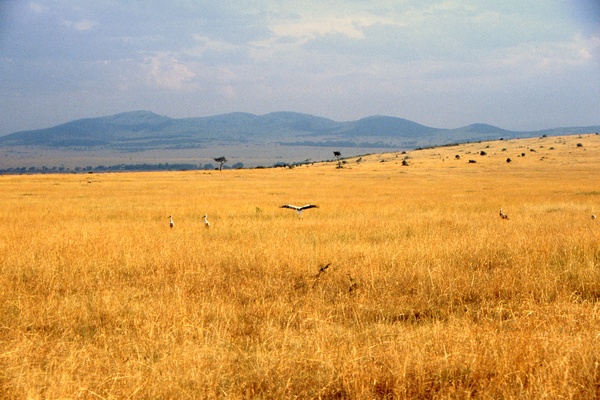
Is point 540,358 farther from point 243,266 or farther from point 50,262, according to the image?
point 50,262

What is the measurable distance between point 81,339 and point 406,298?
4224 mm

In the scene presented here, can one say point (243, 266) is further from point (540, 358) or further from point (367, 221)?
point (367, 221)

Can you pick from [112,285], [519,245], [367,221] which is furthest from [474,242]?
[112,285]

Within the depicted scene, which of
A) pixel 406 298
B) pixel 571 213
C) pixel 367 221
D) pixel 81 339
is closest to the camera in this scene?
pixel 81 339

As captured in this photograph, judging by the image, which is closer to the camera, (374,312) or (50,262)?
(374,312)

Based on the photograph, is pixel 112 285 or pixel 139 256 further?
pixel 139 256

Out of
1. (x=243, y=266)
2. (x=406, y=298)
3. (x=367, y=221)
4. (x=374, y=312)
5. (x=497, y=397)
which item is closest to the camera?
(x=497, y=397)

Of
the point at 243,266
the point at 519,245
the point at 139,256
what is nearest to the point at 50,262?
the point at 139,256

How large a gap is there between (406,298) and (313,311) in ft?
4.74

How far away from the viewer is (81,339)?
18.3 ft

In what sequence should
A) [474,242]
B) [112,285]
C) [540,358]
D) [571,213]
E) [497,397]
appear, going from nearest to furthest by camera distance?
[497,397], [540,358], [112,285], [474,242], [571,213]

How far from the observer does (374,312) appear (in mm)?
6445

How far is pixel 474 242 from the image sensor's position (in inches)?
425

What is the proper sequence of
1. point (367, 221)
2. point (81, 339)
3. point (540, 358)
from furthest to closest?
point (367, 221), point (81, 339), point (540, 358)
